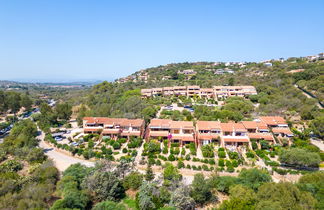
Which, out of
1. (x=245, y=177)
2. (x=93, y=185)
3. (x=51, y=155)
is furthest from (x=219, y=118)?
(x=51, y=155)

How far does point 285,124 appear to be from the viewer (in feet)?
108

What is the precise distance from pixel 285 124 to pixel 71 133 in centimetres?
4722

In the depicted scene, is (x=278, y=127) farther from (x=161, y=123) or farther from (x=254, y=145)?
(x=161, y=123)

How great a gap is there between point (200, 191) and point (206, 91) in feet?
162

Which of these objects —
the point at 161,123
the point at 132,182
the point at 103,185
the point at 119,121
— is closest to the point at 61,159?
the point at 119,121

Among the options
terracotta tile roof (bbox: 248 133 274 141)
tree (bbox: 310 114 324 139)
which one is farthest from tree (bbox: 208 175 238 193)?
tree (bbox: 310 114 324 139)

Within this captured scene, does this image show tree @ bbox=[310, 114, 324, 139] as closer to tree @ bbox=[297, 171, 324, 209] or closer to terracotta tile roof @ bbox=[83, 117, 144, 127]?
tree @ bbox=[297, 171, 324, 209]

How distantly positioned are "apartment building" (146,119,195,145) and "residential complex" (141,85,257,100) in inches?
1255

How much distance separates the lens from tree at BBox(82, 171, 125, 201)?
60.6ft

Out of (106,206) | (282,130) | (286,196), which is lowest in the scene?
(106,206)

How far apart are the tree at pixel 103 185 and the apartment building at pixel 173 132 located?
13.8 m

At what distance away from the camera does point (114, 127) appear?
34.9m

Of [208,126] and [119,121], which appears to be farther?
[119,121]

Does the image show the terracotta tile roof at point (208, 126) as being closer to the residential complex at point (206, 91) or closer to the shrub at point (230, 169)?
the shrub at point (230, 169)
